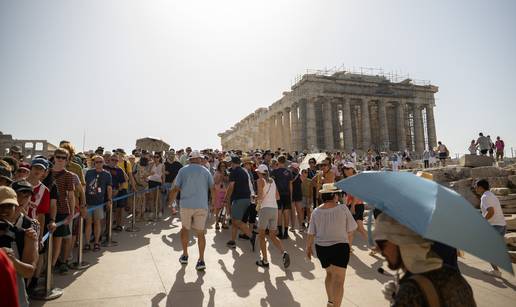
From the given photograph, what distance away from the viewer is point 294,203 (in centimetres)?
971

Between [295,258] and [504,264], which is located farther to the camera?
[295,258]

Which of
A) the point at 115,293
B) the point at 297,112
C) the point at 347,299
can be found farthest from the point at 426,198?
the point at 297,112

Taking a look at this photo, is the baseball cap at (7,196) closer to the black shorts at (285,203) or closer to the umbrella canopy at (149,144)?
the black shorts at (285,203)

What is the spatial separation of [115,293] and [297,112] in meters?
38.6

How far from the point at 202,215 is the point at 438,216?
482 centimetres

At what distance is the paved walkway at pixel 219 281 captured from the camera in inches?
184

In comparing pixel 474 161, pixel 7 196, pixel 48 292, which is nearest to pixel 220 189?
pixel 48 292

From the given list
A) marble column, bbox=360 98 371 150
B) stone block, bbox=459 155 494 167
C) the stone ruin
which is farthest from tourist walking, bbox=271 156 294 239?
marble column, bbox=360 98 371 150

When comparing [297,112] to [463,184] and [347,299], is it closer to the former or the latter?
[463,184]

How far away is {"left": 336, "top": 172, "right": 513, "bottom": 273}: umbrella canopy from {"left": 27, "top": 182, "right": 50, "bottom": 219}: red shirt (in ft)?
15.1

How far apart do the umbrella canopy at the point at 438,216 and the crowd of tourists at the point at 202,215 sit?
0.59 feet

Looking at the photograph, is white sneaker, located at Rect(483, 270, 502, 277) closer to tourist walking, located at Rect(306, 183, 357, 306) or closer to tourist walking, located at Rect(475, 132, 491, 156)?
tourist walking, located at Rect(306, 183, 357, 306)

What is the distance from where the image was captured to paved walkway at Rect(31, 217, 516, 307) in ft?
15.3

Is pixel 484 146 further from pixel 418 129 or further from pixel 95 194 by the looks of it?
pixel 418 129
